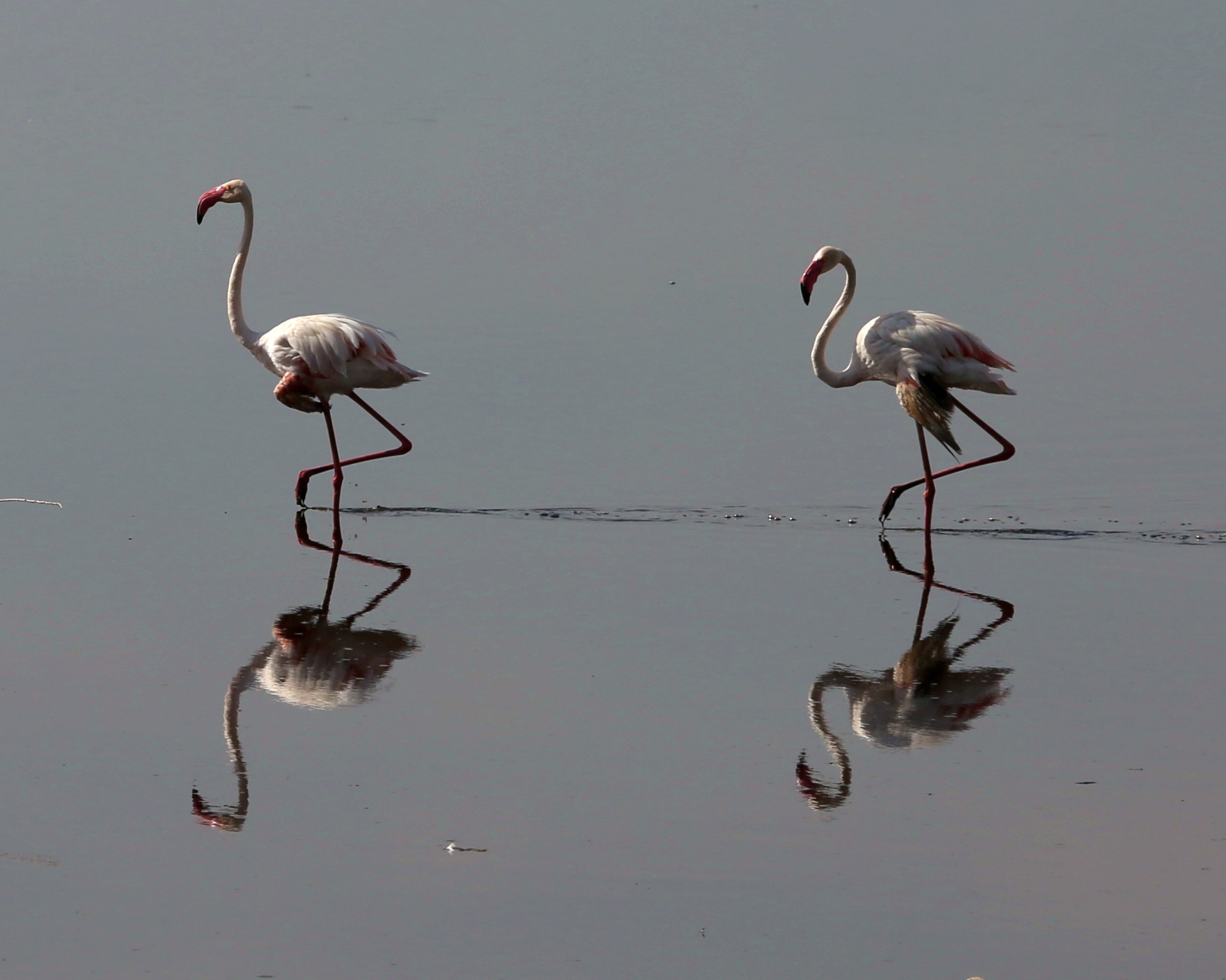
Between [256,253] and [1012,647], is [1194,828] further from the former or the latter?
[256,253]

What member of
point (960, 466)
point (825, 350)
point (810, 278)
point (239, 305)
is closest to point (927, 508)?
point (960, 466)

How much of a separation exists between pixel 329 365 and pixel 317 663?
12.7 feet

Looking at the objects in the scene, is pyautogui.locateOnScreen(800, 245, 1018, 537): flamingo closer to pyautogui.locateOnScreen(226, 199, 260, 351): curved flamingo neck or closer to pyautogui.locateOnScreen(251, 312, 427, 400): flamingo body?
pyautogui.locateOnScreen(251, 312, 427, 400): flamingo body

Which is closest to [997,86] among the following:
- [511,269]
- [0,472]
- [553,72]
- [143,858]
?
[553,72]

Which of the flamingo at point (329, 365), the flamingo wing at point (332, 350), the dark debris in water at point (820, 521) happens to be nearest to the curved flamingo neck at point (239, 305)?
the flamingo at point (329, 365)

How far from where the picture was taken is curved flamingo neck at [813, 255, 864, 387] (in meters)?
11.1

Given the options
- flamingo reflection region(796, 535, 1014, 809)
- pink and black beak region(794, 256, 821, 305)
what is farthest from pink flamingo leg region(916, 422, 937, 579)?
flamingo reflection region(796, 535, 1014, 809)

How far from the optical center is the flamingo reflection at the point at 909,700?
19.8 ft

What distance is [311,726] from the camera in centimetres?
639

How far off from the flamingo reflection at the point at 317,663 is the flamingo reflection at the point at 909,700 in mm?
1639

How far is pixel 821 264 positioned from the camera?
11477 millimetres

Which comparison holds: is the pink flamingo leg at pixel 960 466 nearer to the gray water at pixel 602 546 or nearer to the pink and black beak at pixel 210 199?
the gray water at pixel 602 546

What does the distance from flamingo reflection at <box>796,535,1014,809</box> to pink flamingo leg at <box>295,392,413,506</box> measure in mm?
3804

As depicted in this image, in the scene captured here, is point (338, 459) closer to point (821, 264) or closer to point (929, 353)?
point (821, 264)
